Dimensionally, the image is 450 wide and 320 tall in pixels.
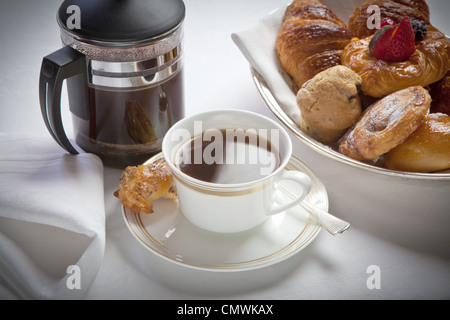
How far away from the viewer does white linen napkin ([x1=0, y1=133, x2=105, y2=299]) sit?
2.53 feet

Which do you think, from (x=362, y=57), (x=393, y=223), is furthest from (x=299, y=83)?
(x=393, y=223)

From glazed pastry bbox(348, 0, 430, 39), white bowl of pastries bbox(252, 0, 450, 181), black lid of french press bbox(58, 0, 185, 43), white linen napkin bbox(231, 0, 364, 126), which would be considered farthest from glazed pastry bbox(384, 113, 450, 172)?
black lid of french press bbox(58, 0, 185, 43)

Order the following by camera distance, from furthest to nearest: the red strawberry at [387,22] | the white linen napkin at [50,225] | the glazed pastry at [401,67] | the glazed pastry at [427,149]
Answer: the red strawberry at [387,22] < the glazed pastry at [401,67] < the glazed pastry at [427,149] < the white linen napkin at [50,225]

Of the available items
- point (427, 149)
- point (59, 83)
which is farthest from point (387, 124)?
point (59, 83)

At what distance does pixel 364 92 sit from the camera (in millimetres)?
1012

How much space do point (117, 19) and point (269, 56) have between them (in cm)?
45

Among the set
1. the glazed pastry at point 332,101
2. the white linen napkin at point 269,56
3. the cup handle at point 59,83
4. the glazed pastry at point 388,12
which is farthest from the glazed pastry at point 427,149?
the cup handle at point 59,83

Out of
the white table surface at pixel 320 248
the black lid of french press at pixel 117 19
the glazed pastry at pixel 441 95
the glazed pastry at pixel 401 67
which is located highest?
the black lid of french press at pixel 117 19

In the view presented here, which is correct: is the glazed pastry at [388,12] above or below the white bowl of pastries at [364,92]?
above

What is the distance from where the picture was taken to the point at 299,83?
1136mm

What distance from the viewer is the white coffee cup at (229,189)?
2.55 ft

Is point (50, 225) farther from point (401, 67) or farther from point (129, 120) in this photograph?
point (401, 67)

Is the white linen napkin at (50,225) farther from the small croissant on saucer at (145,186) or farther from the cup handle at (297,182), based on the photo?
the cup handle at (297,182)

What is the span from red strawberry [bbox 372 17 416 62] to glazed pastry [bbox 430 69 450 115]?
10 centimetres
